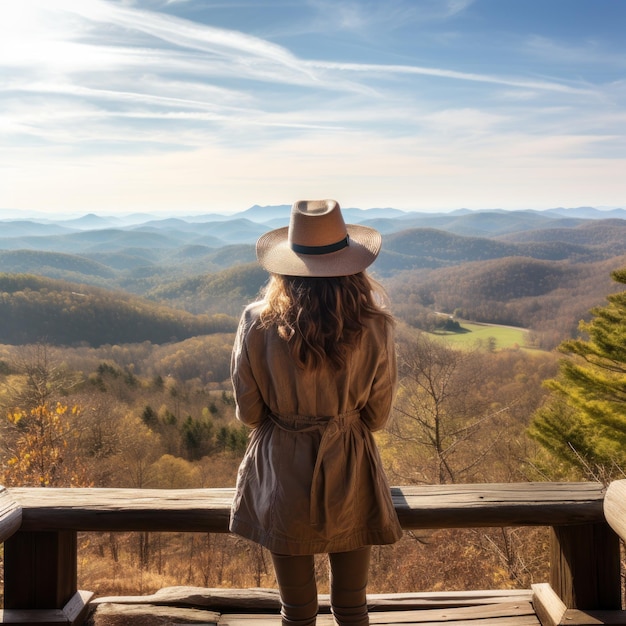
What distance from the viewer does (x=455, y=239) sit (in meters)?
123

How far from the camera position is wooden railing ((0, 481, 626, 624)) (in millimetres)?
1771

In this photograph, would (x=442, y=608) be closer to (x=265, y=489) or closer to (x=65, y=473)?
(x=265, y=489)

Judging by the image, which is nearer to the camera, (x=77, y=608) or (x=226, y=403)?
(x=77, y=608)

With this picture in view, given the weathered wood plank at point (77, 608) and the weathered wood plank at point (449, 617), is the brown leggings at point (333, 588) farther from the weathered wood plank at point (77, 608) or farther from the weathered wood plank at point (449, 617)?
the weathered wood plank at point (77, 608)

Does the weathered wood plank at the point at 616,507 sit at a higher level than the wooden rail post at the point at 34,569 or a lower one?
higher

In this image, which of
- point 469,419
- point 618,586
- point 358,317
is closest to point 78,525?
point 358,317

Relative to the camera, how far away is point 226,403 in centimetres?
3931

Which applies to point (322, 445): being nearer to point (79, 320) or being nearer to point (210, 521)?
point (210, 521)

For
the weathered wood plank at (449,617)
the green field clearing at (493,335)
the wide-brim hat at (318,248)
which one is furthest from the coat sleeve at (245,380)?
the green field clearing at (493,335)

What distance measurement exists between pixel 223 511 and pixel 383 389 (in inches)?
28.3

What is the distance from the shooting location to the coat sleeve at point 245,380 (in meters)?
1.42

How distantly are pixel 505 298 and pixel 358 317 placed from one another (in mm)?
68061

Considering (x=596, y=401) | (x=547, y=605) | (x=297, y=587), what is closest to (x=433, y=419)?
(x=596, y=401)

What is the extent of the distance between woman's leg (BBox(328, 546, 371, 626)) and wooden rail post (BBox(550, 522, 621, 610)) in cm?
83
